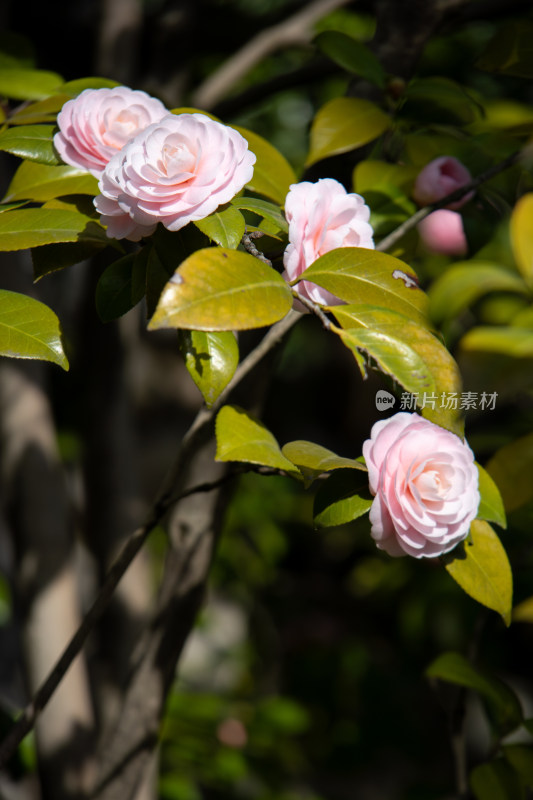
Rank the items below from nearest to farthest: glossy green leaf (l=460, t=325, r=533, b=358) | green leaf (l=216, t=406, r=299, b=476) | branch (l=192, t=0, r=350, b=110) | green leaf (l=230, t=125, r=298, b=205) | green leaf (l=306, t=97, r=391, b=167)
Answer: glossy green leaf (l=460, t=325, r=533, b=358) < green leaf (l=216, t=406, r=299, b=476) < green leaf (l=230, t=125, r=298, b=205) < green leaf (l=306, t=97, r=391, b=167) < branch (l=192, t=0, r=350, b=110)

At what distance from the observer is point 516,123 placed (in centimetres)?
81

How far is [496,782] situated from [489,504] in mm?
409

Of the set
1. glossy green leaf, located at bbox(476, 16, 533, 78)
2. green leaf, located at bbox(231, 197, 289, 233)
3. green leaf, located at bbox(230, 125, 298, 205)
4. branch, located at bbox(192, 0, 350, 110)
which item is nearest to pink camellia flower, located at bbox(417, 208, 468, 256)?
glossy green leaf, located at bbox(476, 16, 533, 78)

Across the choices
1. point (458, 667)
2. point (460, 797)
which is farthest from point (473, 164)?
point (460, 797)

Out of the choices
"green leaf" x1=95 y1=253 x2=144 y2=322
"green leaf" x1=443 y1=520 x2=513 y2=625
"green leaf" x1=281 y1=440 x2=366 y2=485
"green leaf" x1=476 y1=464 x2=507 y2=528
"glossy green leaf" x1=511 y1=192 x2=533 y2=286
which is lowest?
"green leaf" x1=443 y1=520 x2=513 y2=625

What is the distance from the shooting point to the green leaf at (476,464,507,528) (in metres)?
0.55

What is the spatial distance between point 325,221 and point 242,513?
1700 mm

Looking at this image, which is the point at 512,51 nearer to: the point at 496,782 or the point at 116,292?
the point at 116,292

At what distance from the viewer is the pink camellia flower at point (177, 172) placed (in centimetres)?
46

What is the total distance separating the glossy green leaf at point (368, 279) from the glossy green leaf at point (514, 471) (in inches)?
10.7

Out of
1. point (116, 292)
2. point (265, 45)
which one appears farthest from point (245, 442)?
point (265, 45)

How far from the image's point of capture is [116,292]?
541mm

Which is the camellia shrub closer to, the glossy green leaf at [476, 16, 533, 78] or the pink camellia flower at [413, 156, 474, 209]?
the pink camellia flower at [413, 156, 474, 209]

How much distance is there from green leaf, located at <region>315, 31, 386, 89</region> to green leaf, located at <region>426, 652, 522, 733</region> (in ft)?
2.18
